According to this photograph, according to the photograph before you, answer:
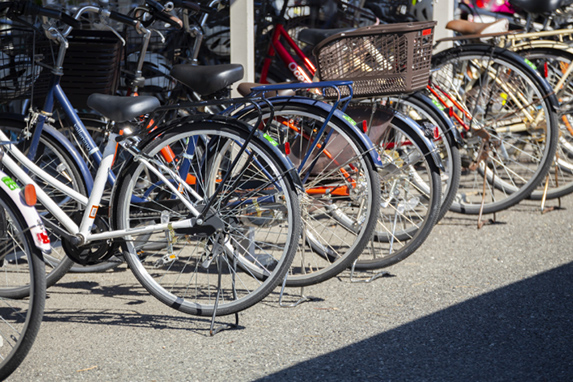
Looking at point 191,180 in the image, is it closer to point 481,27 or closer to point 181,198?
point 181,198

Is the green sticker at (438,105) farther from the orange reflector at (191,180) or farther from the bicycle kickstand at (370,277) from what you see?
the orange reflector at (191,180)

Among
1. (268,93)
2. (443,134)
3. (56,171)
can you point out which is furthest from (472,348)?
(56,171)

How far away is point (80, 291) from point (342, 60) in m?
2.01

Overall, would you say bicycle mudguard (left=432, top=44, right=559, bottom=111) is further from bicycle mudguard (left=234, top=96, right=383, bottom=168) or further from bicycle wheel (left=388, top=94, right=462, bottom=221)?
bicycle mudguard (left=234, top=96, right=383, bottom=168)

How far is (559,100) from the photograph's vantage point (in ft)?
20.4

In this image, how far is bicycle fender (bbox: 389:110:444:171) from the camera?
441 cm

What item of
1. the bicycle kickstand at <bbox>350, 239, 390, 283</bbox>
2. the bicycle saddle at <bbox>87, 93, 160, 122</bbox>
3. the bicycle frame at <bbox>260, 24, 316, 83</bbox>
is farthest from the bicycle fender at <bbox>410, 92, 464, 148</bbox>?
the bicycle saddle at <bbox>87, 93, 160, 122</bbox>

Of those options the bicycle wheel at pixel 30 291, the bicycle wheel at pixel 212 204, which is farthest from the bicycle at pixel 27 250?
the bicycle wheel at pixel 212 204

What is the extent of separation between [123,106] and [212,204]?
621 mm

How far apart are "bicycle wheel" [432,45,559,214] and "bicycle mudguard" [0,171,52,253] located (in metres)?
3.21

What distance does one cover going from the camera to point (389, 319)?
3.85m

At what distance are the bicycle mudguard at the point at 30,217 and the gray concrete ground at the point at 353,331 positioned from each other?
2.05 ft

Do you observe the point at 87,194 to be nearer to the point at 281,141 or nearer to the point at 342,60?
the point at 281,141

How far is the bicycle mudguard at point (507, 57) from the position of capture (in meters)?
5.34
